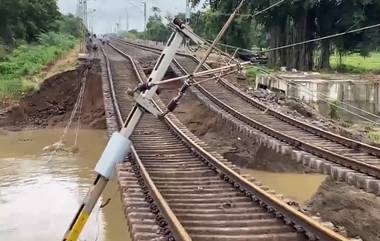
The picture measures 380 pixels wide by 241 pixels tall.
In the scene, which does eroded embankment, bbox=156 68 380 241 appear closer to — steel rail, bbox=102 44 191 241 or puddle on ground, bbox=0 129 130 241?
steel rail, bbox=102 44 191 241

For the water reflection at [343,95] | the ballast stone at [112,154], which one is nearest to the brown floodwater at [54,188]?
the ballast stone at [112,154]

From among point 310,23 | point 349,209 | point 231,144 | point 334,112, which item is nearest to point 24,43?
point 310,23

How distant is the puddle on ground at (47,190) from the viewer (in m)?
12.5

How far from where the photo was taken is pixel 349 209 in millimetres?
12016

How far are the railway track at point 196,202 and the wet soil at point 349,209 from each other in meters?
2.42

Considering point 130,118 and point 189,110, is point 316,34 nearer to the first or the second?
point 189,110

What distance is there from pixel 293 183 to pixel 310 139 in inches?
114

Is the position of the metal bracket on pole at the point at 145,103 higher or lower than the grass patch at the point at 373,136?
higher

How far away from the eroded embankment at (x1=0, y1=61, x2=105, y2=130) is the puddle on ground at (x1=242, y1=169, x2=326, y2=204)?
9.40 m

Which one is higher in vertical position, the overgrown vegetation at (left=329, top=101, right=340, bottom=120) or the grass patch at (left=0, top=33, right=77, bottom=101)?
the grass patch at (left=0, top=33, right=77, bottom=101)

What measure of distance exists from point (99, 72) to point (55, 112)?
3.50 metres

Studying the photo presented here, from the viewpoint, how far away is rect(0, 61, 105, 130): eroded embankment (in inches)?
1017

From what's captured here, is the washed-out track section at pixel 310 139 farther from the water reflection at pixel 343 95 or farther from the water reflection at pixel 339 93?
the water reflection at pixel 343 95

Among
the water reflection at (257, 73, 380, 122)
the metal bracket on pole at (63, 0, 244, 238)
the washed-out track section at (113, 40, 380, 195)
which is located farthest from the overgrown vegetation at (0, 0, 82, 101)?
the metal bracket on pole at (63, 0, 244, 238)
